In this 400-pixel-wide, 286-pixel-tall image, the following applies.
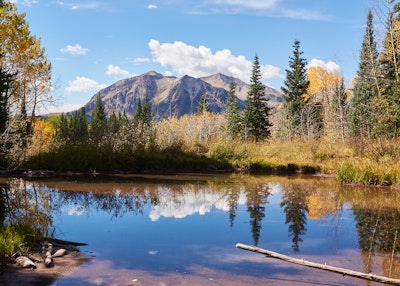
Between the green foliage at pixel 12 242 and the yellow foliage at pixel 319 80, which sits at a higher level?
the yellow foliage at pixel 319 80

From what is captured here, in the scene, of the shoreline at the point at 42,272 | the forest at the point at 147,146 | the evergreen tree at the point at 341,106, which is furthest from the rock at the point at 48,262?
the evergreen tree at the point at 341,106

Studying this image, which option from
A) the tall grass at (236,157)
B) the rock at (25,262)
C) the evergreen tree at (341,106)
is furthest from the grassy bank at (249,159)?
the rock at (25,262)

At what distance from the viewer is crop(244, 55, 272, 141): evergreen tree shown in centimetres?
3503

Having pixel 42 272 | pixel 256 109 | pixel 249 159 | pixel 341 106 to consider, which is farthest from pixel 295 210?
pixel 256 109

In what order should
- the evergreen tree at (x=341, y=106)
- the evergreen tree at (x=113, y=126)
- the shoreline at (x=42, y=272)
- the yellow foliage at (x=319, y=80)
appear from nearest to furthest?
the shoreline at (x=42, y=272) < the evergreen tree at (x=113, y=126) < the evergreen tree at (x=341, y=106) < the yellow foliage at (x=319, y=80)

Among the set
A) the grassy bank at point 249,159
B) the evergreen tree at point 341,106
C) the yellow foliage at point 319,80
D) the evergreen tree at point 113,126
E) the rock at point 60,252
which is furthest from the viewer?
the yellow foliage at point 319,80

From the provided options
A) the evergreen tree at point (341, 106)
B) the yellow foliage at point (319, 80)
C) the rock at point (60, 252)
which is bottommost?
the rock at point (60, 252)

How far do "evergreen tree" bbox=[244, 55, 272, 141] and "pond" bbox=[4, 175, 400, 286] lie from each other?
23.7 meters

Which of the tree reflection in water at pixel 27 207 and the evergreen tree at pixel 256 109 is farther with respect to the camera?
the evergreen tree at pixel 256 109

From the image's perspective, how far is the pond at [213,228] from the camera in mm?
4184

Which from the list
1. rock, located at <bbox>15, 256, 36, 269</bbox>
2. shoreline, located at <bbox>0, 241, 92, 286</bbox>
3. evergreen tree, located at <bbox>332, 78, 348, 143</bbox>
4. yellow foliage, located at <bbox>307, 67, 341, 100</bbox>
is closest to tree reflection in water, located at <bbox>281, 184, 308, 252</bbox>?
shoreline, located at <bbox>0, 241, 92, 286</bbox>

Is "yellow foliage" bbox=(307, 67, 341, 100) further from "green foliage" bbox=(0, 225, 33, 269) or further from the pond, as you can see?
"green foliage" bbox=(0, 225, 33, 269)

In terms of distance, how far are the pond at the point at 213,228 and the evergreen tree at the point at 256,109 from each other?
23.7 meters

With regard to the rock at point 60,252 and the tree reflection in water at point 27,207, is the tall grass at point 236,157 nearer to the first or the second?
the tree reflection in water at point 27,207
